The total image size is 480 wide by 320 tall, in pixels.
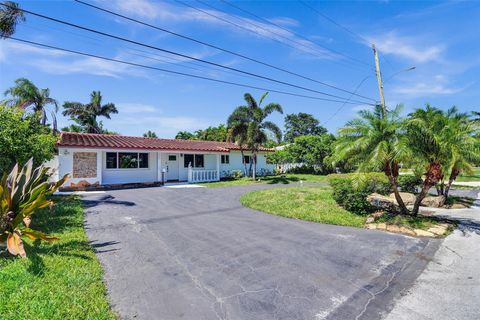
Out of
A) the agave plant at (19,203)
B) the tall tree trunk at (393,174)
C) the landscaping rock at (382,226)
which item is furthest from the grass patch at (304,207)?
the agave plant at (19,203)

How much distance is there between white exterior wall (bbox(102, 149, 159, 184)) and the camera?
17.9 m

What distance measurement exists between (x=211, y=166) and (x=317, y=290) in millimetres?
20200

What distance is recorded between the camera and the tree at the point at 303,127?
233 feet

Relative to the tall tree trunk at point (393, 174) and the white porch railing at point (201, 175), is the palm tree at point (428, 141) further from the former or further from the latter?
the white porch railing at point (201, 175)

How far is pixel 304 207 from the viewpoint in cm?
1090

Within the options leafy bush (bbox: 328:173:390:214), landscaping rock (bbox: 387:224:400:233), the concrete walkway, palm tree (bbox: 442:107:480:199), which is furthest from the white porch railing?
the concrete walkway

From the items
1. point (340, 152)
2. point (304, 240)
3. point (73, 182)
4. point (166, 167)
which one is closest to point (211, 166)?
point (166, 167)

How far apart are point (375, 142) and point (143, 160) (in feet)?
51.6

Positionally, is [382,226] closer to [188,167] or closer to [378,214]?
[378,214]

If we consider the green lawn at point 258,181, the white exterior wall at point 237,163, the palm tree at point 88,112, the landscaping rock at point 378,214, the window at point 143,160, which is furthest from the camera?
the palm tree at point 88,112

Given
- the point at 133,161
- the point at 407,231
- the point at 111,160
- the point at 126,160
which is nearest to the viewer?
the point at 407,231

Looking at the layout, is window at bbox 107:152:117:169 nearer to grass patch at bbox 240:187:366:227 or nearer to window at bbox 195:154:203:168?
window at bbox 195:154:203:168

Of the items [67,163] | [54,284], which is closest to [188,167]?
[67,163]

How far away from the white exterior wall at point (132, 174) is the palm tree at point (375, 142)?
1426 cm
